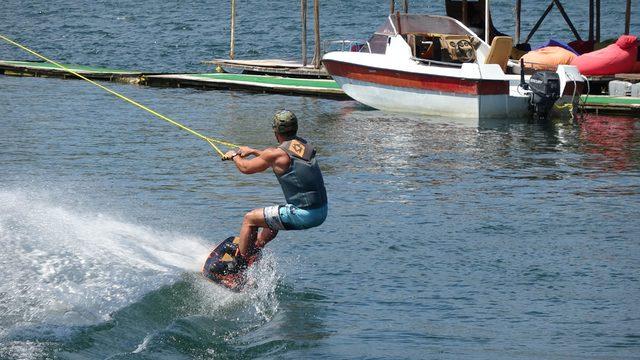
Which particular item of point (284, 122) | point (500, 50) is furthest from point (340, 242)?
point (500, 50)

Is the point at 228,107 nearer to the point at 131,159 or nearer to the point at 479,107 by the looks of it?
the point at 479,107

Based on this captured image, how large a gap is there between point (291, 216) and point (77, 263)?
254 cm

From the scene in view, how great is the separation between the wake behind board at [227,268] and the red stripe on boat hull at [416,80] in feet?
49.2

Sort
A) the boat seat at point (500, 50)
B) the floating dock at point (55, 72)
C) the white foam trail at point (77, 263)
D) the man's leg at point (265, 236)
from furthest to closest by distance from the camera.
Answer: the floating dock at point (55, 72) → the boat seat at point (500, 50) → the man's leg at point (265, 236) → the white foam trail at point (77, 263)

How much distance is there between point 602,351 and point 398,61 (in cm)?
1789

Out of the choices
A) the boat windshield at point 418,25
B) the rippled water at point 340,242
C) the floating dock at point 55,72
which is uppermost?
the boat windshield at point 418,25

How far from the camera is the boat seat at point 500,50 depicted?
27.0 meters

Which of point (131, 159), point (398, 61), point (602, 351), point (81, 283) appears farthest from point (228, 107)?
point (602, 351)

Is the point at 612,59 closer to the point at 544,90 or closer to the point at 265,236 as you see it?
the point at 544,90

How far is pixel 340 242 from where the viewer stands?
585 inches

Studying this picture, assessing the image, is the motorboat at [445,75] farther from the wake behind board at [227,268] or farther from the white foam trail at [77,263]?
the wake behind board at [227,268]

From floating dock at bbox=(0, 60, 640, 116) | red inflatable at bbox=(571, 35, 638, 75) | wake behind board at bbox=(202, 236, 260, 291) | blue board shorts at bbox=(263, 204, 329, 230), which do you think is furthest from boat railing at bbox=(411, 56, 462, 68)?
blue board shorts at bbox=(263, 204, 329, 230)

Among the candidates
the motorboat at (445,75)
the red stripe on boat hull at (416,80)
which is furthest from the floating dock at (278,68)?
the motorboat at (445,75)

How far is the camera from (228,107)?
3006 cm
